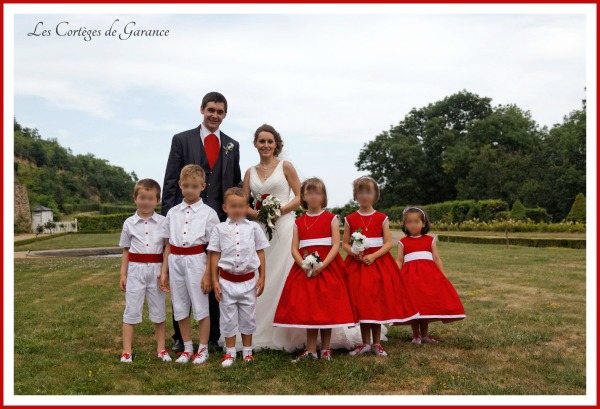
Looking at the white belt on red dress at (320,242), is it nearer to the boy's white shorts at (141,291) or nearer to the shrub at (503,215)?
the boy's white shorts at (141,291)

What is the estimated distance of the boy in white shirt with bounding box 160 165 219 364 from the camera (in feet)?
17.6

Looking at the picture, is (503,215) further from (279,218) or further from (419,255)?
(279,218)

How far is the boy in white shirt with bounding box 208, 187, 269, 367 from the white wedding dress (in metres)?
0.56

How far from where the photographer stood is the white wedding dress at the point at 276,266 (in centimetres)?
592

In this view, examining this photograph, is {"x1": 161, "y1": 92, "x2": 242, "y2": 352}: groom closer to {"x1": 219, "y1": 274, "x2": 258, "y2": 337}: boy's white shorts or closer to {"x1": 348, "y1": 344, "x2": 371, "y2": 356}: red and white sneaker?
{"x1": 219, "y1": 274, "x2": 258, "y2": 337}: boy's white shorts

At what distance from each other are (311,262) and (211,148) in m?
1.74

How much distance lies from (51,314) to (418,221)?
560 cm

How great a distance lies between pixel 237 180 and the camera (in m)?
6.27

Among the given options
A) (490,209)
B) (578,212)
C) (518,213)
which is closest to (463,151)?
(490,209)

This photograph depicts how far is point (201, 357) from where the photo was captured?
210 inches

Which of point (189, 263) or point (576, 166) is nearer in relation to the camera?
point (189, 263)

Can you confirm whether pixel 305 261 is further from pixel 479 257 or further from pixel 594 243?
pixel 479 257

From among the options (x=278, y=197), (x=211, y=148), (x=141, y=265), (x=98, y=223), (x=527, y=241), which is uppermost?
(x=211, y=148)

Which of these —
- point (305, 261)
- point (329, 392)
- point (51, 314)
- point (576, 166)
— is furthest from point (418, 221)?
point (576, 166)
